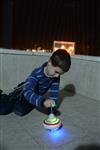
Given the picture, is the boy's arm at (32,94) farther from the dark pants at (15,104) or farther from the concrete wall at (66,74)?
the concrete wall at (66,74)

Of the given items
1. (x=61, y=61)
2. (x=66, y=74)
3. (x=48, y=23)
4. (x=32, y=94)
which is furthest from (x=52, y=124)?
(x=48, y=23)

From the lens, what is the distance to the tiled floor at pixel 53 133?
3.18 feet

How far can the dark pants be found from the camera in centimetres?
130

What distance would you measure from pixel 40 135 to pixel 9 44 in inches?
85.7

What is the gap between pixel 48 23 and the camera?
3154mm

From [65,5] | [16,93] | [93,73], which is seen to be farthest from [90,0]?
[16,93]

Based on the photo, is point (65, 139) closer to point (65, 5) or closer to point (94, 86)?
point (94, 86)

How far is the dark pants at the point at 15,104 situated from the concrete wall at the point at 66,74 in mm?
443

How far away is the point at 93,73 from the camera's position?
5.30 ft

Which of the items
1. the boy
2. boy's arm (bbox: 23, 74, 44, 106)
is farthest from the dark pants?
boy's arm (bbox: 23, 74, 44, 106)

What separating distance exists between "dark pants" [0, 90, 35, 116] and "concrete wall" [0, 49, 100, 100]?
0.44 metres

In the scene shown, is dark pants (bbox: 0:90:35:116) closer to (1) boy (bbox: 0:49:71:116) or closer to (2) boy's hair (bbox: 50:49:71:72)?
(1) boy (bbox: 0:49:71:116)

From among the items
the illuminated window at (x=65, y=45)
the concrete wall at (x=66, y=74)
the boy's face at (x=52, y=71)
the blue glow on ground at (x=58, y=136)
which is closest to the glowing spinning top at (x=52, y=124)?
the blue glow on ground at (x=58, y=136)

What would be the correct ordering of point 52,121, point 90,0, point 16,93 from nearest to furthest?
point 52,121 < point 16,93 < point 90,0
